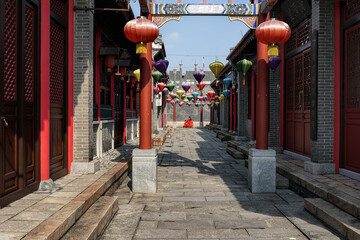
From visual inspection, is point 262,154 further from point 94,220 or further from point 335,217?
point 94,220

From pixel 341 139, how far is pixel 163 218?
170 inches

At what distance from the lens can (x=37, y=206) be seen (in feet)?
13.5

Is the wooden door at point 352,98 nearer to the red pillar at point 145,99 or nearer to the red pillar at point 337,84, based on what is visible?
the red pillar at point 337,84

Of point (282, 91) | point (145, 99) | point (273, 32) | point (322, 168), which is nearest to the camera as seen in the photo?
point (273, 32)

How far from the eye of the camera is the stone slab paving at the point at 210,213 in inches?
162

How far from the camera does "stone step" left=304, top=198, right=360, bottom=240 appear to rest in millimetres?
3754

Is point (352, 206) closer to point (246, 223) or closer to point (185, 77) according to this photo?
point (246, 223)

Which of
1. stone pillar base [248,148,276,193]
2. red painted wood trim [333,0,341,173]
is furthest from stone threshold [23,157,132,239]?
red painted wood trim [333,0,341,173]

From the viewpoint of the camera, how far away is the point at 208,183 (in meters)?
7.21

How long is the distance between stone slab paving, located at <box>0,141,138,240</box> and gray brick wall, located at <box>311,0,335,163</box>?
4.78 meters

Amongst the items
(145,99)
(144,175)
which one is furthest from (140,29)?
(144,175)

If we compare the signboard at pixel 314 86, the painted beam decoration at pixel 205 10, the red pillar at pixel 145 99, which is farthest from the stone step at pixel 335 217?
the painted beam decoration at pixel 205 10

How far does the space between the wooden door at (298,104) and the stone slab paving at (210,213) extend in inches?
94.8

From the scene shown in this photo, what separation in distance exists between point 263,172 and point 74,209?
3.82 m
